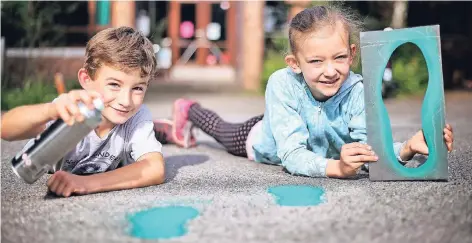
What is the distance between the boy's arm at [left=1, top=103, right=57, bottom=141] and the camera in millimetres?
1916

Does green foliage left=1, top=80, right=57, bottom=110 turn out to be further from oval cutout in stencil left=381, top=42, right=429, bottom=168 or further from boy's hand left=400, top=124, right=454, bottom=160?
boy's hand left=400, top=124, right=454, bottom=160

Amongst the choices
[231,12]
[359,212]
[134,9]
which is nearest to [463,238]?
[359,212]

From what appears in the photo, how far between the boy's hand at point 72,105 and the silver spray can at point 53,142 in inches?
0.5

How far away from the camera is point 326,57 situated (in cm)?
241

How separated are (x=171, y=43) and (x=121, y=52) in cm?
1073

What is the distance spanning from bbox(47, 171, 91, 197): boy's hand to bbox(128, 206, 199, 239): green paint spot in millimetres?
333

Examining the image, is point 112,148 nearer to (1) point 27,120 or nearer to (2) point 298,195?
(1) point 27,120

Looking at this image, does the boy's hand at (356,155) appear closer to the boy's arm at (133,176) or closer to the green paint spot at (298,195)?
the green paint spot at (298,195)

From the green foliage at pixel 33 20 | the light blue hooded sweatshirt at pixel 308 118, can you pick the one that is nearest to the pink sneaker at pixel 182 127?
the light blue hooded sweatshirt at pixel 308 118

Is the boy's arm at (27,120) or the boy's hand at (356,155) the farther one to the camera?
the boy's hand at (356,155)

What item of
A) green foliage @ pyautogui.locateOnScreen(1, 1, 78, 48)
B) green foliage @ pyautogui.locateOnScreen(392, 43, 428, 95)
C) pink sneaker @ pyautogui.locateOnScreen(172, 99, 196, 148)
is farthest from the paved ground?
green foliage @ pyautogui.locateOnScreen(392, 43, 428, 95)

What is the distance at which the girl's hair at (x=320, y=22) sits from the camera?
2.45 metres

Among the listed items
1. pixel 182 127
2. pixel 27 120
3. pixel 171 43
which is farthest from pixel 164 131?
pixel 171 43

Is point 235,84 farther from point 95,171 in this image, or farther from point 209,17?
point 95,171
